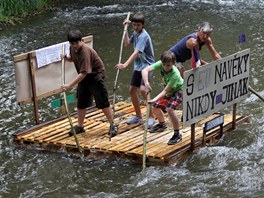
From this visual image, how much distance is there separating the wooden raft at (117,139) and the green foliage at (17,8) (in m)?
9.64

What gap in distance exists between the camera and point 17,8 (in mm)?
18656

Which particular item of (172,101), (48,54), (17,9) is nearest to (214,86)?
(172,101)

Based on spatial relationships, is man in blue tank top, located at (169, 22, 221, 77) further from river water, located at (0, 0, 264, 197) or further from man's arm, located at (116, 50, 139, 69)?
river water, located at (0, 0, 264, 197)


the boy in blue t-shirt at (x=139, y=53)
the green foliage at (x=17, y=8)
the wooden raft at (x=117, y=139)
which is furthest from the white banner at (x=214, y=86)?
the green foliage at (x=17, y=8)

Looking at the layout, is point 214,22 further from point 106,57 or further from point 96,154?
point 96,154

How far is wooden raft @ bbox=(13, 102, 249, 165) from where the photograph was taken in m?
7.68

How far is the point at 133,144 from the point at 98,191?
117 centimetres

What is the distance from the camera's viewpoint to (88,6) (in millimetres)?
20969

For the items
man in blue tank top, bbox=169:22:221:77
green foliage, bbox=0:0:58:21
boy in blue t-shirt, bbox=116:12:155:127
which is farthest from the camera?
green foliage, bbox=0:0:58:21

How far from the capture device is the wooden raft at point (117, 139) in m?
7.68

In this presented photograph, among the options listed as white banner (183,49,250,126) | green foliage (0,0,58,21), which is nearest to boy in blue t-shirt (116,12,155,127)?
white banner (183,49,250,126)

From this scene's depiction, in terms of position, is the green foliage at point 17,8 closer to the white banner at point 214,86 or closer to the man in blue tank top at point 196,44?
the man in blue tank top at point 196,44

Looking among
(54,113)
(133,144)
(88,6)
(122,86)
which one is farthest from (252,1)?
(133,144)

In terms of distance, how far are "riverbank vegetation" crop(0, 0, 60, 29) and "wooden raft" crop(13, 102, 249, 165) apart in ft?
30.5
